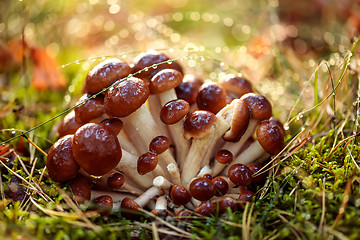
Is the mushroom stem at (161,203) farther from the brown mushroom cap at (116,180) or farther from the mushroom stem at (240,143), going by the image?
the mushroom stem at (240,143)

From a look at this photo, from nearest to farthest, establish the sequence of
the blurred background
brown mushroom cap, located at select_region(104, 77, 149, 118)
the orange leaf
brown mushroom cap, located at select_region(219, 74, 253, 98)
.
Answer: brown mushroom cap, located at select_region(104, 77, 149, 118) → brown mushroom cap, located at select_region(219, 74, 253, 98) → the blurred background → the orange leaf

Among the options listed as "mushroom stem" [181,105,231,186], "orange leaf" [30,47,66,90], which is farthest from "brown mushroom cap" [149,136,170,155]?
"orange leaf" [30,47,66,90]

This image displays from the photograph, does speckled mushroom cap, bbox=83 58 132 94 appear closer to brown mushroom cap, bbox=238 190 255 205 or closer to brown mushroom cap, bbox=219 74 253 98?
brown mushroom cap, bbox=219 74 253 98

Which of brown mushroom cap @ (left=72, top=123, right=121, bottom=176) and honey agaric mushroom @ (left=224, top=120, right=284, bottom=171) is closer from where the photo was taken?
brown mushroom cap @ (left=72, top=123, right=121, bottom=176)

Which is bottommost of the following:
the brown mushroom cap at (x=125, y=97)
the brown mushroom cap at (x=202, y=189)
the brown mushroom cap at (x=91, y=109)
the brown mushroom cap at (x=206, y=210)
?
the brown mushroom cap at (x=206, y=210)

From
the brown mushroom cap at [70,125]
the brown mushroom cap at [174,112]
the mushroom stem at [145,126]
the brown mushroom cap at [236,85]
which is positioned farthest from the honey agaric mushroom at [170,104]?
the brown mushroom cap at [70,125]

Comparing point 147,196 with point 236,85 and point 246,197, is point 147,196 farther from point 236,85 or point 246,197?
point 236,85

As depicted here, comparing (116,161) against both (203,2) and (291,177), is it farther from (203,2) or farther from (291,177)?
(203,2)
